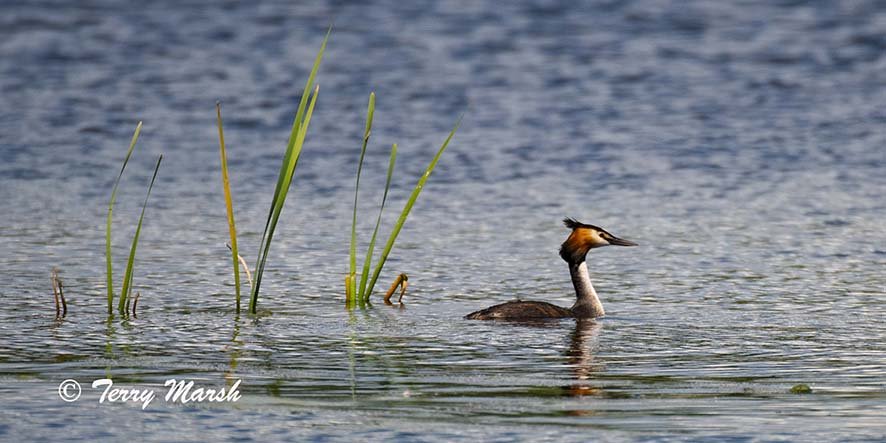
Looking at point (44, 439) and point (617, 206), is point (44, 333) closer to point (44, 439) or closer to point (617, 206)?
point (44, 439)

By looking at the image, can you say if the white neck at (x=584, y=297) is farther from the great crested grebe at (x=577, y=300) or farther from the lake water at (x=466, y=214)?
the lake water at (x=466, y=214)

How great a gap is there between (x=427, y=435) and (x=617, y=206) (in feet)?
27.5

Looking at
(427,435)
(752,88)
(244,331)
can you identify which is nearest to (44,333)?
(244,331)

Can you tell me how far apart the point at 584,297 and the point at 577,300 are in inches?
2.6

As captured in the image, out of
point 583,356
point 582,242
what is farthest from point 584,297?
point 583,356

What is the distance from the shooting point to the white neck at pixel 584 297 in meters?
10.8

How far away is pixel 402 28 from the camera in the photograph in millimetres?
28359

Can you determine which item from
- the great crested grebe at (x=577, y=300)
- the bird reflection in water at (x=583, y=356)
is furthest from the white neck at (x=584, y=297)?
the bird reflection in water at (x=583, y=356)

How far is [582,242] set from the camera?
11.6m

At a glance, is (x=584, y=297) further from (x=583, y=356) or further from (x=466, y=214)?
(x=466, y=214)

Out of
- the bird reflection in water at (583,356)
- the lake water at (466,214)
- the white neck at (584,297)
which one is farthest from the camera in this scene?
the white neck at (584,297)

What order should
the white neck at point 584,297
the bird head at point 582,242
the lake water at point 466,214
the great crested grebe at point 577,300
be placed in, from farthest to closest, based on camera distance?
the bird head at point 582,242 < the white neck at point 584,297 < the great crested grebe at point 577,300 < the lake water at point 466,214

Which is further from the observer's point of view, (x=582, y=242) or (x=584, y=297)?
(x=582, y=242)

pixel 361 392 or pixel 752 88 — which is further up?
pixel 361 392
